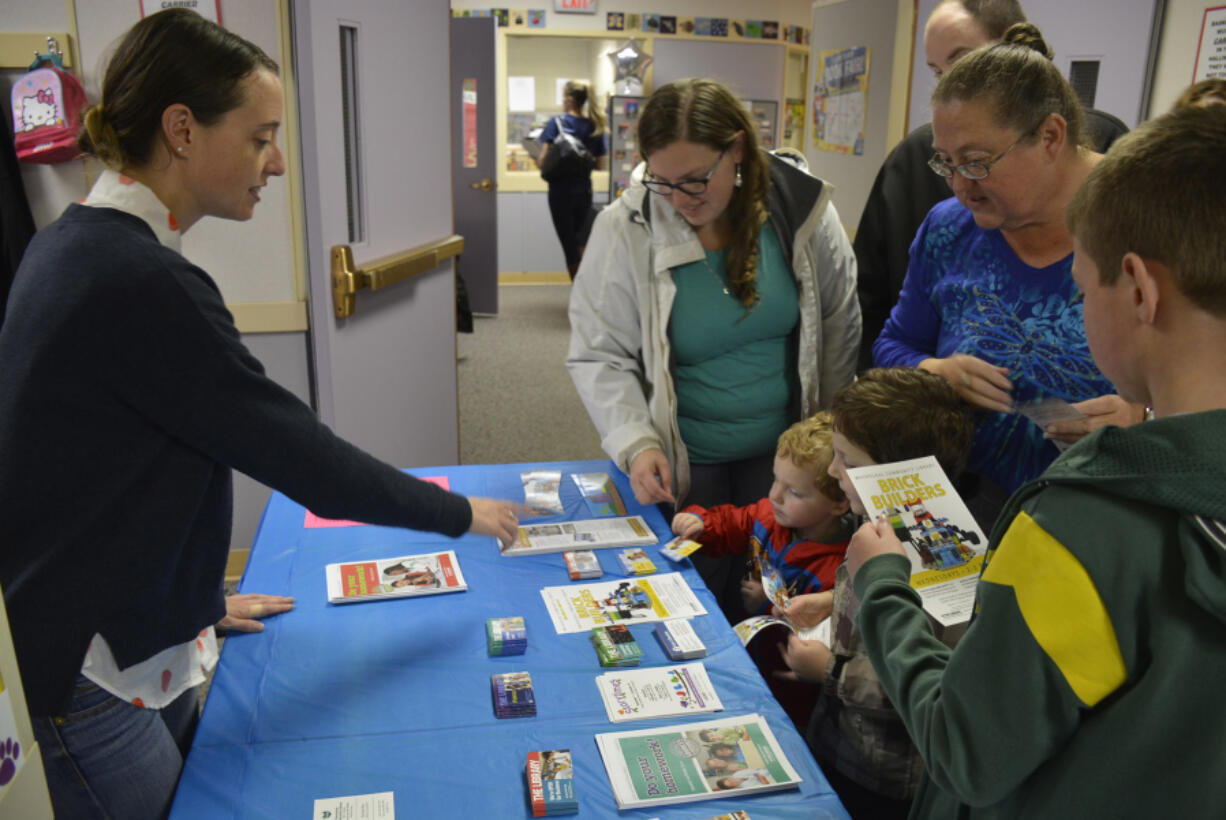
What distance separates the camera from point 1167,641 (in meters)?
0.70

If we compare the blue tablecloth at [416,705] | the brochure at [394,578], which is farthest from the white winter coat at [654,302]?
the brochure at [394,578]

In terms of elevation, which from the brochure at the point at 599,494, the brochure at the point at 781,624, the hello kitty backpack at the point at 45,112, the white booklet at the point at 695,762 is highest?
the hello kitty backpack at the point at 45,112

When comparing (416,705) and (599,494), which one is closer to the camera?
(416,705)

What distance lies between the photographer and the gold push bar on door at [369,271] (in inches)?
108

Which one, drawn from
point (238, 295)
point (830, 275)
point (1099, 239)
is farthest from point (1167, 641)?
point (238, 295)

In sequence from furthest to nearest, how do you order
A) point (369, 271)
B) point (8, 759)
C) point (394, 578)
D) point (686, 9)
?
point (686, 9)
point (369, 271)
point (394, 578)
point (8, 759)

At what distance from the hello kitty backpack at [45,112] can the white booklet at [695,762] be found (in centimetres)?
243

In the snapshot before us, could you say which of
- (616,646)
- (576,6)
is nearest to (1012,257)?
(616,646)

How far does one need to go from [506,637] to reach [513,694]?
136mm

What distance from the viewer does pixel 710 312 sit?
196cm

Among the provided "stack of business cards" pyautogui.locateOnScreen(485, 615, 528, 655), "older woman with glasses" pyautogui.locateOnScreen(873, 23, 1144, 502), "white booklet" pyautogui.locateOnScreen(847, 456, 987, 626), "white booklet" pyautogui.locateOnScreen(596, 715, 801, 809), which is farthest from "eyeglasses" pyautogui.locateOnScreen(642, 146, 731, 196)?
"white booklet" pyautogui.locateOnScreen(596, 715, 801, 809)

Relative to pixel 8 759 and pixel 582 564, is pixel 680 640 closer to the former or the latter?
pixel 582 564

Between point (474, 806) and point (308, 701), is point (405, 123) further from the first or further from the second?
point (474, 806)

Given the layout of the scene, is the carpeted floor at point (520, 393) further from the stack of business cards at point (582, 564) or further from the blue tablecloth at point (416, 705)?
the blue tablecloth at point (416, 705)
